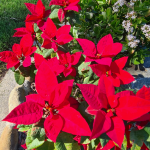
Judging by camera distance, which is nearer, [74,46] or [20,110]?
[20,110]

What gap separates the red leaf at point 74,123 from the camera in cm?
52

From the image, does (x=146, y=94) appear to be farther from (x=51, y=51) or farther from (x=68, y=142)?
(x=51, y=51)

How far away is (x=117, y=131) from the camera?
53cm

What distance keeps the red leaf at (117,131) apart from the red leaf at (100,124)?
0.09ft

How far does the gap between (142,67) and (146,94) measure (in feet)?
4.32

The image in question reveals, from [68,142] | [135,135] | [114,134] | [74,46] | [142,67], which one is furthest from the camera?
[142,67]

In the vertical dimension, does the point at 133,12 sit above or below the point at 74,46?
above

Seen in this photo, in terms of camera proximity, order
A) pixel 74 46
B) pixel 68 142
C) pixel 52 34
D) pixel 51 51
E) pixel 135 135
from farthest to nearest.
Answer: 1. pixel 74 46
2. pixel 51 51
3. pixel 52 34
4. pixel 68 142
5. pixel 135 135

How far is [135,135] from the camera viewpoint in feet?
2.08

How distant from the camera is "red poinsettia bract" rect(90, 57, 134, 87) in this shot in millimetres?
756

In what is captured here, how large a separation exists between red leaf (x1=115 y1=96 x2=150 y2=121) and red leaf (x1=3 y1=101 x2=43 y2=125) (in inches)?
11.6

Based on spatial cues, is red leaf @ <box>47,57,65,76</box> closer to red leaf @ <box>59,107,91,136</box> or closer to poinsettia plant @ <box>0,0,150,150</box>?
poinsettia plant @ <box>0,0,150,150</box>

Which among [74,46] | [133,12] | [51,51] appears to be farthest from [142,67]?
[51,51]

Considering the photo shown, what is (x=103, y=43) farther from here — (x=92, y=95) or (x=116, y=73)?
(x=92, y=95)
